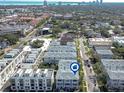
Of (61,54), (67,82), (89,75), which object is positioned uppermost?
(61,54)

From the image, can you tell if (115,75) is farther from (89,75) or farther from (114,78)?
(89,75)

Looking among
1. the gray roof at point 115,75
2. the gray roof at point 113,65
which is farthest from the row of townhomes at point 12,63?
the gray roof at point 115,75

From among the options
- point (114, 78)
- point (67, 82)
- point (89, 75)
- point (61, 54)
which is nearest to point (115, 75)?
point (114, 78)

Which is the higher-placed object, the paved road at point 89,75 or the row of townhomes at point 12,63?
the row of townhomes at point 12,63

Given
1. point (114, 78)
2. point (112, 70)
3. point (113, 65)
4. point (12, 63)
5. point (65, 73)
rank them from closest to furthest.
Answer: point (114, 78) → point (65, 73) → point (112, 70) → point (113, 65) → point (12, 63)

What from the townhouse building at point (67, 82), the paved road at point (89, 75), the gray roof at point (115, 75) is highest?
the gray roof at point (115, 75)

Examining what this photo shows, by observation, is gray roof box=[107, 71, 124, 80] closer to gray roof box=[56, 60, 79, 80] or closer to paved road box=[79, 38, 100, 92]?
paved road box=[79, 38, 100, 92]

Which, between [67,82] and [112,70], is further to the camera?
[112,70]

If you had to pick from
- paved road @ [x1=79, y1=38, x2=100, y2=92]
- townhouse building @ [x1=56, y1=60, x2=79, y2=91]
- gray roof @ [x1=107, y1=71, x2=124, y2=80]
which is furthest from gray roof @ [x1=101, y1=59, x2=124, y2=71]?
townhouse building @ [x1=56, y1=60, x2=79, y2=91]

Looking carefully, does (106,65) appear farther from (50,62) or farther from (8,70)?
(8,70)

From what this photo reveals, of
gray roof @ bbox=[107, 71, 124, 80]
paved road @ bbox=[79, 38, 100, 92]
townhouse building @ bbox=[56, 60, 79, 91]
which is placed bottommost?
paved road @ bbox=[79, 38, 100, 92]

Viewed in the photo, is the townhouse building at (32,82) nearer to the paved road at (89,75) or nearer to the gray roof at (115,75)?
the paved road at (89,75)
